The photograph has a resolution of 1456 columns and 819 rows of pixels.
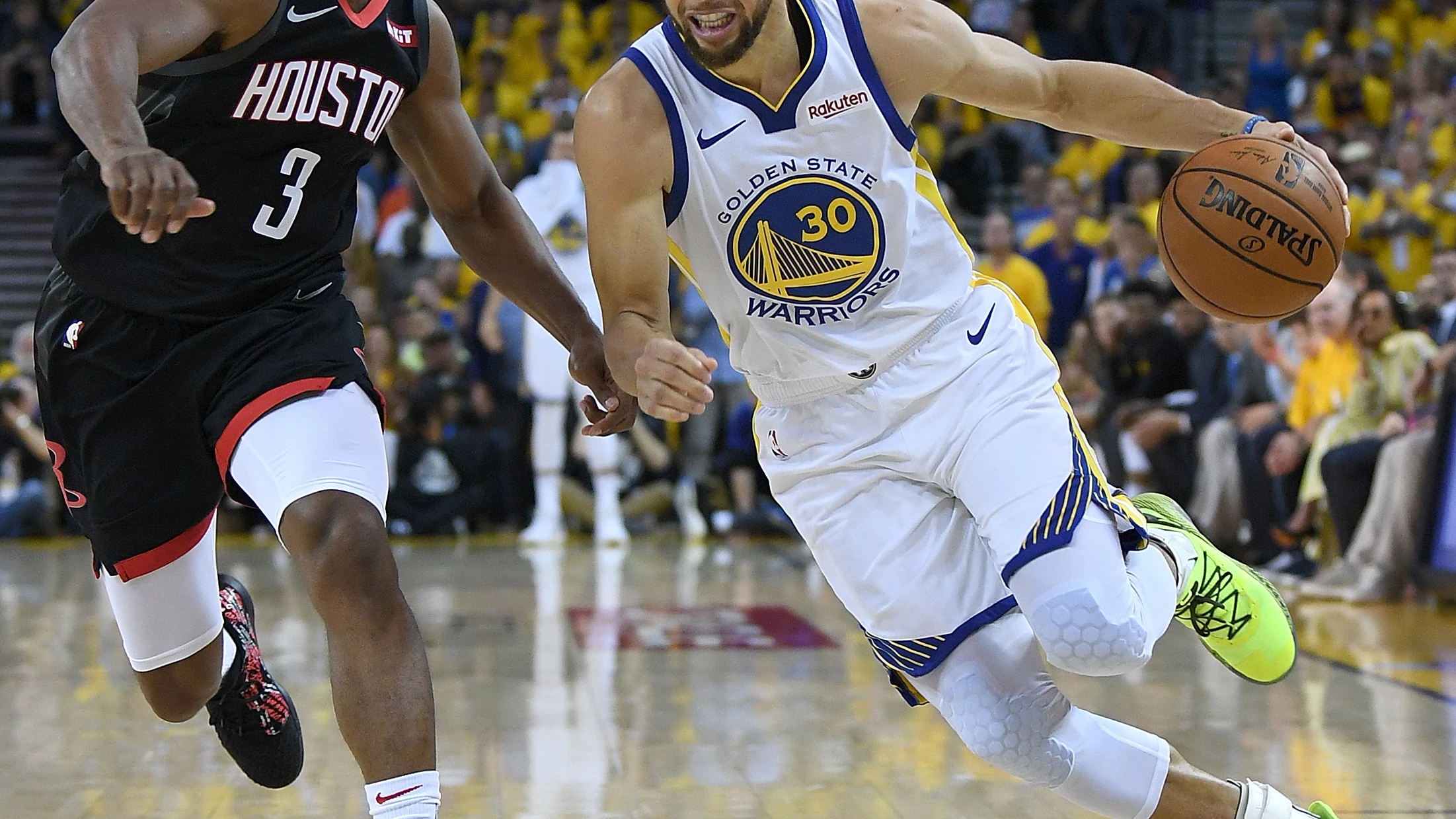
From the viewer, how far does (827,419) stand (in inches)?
124

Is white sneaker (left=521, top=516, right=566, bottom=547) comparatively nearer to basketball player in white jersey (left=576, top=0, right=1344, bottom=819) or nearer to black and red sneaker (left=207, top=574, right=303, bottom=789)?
black and red sneaker (left=207, top=574, right=303, bottom=789)

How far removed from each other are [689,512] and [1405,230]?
5.23m

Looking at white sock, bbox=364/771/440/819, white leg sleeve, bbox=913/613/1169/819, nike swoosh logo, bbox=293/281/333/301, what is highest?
nike swoosh logo, bbox=293/281/333/301

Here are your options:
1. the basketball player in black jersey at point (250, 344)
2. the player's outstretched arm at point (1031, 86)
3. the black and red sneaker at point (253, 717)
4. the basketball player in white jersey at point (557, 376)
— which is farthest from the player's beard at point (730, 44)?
the basketball player in white jersey at point (557, 376)

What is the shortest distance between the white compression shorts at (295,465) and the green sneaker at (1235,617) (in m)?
1.58

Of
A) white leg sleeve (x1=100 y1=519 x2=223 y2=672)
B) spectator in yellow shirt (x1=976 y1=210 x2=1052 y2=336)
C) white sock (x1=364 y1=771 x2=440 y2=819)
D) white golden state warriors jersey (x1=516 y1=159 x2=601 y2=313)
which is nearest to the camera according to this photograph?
white sock (x1=364 y1=771 x2=440 y2=819)

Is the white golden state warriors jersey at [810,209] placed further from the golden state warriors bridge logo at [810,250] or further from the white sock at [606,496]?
the white sock at [606,496]

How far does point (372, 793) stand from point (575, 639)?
3.89m

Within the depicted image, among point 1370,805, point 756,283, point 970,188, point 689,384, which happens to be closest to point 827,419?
point 756,283

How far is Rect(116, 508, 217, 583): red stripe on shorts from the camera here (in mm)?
3262

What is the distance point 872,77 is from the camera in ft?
10.2

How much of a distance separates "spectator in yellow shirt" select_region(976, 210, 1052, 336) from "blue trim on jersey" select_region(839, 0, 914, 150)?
26.5 ft

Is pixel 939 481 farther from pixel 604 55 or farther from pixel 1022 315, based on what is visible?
pixel 604 55

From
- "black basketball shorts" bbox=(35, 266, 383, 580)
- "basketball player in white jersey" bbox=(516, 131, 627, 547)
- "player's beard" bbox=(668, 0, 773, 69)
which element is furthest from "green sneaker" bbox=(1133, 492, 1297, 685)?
"basketball player in white jersey" bbox=(516, 131, 627, 547)
